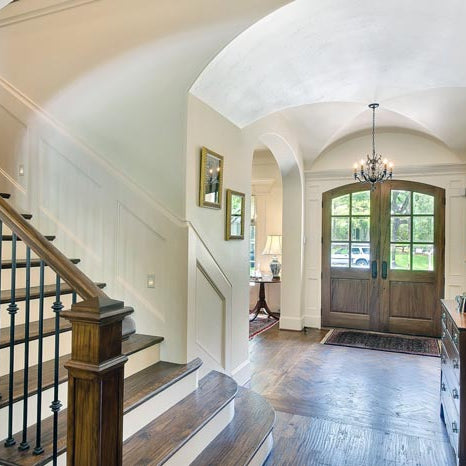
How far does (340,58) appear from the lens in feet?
10.1

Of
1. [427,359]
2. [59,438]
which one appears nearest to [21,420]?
[59,438]

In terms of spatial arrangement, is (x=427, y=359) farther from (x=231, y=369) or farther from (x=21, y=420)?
(x=21, y=420)

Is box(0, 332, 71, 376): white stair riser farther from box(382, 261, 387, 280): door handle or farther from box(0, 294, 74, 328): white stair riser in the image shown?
box(382, 261, 387, 280): door handle

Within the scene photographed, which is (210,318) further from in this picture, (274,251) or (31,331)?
(274,251)

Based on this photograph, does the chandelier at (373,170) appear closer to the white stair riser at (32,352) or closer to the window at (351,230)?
the window at (351,230)

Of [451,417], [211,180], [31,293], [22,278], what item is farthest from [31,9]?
[451,417]

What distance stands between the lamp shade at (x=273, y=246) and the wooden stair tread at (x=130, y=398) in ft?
13.5

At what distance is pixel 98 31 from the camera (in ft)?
9.65

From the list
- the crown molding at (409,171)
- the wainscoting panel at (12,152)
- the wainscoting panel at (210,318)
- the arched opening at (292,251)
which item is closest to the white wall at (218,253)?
the wainscoting panel at (210,318)

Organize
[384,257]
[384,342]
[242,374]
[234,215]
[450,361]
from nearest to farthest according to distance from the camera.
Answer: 1. [450,361]
2. [234,215]
3. [242,374]
4. [384,342]
5. [384,257]

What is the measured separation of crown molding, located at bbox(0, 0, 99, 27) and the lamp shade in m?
4.72

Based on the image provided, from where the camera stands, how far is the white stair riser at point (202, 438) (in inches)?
83.6

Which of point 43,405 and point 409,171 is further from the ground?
point 409,171

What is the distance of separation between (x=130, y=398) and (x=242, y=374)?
1.75 m
